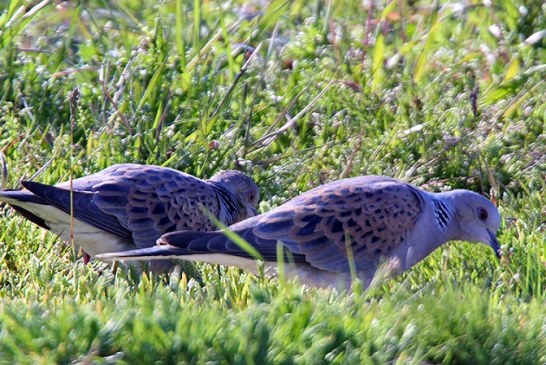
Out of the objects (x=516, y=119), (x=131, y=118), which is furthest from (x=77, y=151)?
(x=516, y=119)

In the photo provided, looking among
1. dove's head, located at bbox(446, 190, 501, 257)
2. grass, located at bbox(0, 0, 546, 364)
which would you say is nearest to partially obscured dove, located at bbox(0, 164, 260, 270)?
grass, located at bbox(0, 0, 546, 364)

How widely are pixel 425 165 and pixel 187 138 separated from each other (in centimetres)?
131

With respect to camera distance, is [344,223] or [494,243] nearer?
[344,223]

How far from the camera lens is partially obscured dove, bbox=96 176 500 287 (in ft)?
16.3

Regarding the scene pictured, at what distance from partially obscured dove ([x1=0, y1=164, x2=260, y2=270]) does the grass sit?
16cm

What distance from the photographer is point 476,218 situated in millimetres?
5270

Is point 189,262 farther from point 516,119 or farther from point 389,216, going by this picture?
point 516,119

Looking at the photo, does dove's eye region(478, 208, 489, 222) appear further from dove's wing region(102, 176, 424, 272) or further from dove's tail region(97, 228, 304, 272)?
dove's tail region(97, 228, 304, 272)

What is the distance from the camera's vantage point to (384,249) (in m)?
5.11

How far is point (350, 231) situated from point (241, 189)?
93cm

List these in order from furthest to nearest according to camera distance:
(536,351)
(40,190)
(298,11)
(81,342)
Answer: (298,11) < (40,190) < (536,351) < (81,342)

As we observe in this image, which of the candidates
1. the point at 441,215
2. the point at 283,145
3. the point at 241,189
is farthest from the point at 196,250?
the point at 283,145

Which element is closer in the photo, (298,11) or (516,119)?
(516,119)

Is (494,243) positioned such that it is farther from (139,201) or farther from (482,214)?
(139,201)
